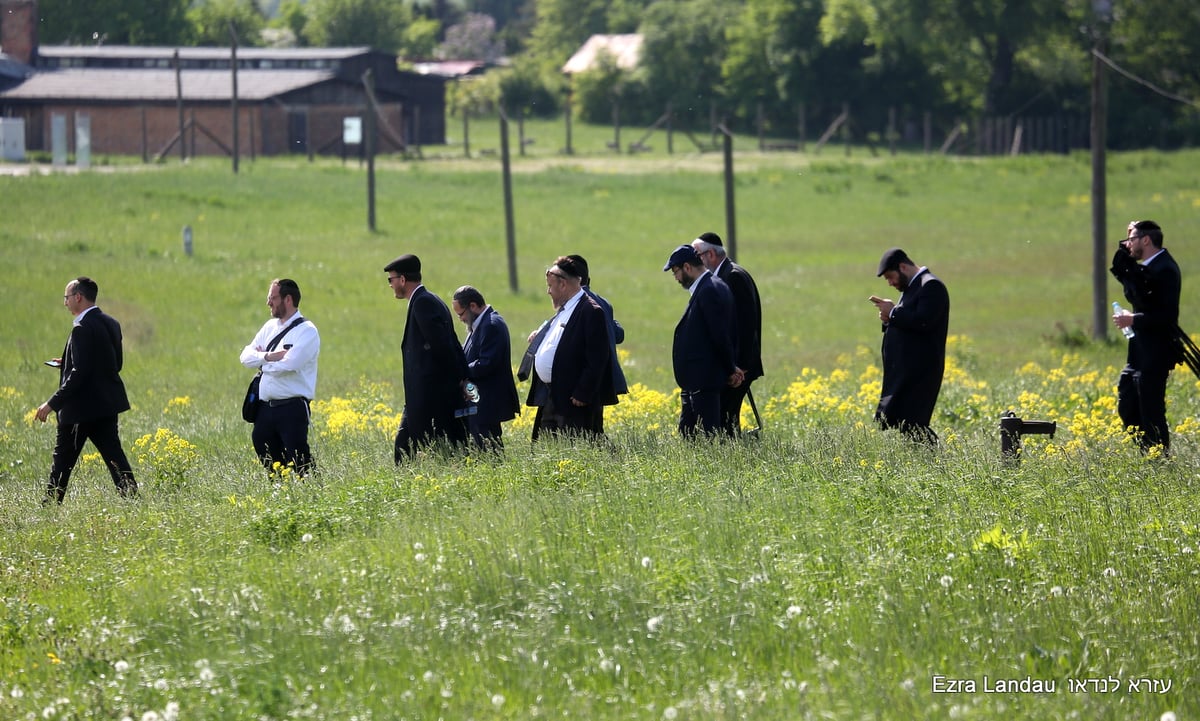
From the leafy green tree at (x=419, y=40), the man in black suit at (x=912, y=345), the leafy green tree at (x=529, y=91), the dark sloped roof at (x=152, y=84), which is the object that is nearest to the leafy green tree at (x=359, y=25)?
the leafy green tree at (x=419, y=40)

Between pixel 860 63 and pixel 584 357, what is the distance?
78.9 m

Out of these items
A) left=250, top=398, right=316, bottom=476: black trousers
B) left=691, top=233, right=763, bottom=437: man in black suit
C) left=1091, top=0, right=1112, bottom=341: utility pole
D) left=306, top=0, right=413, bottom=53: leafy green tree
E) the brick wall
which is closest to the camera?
left=250, top=398, right=316, bottom=476: black trousers

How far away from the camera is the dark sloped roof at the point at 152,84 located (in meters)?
64.6

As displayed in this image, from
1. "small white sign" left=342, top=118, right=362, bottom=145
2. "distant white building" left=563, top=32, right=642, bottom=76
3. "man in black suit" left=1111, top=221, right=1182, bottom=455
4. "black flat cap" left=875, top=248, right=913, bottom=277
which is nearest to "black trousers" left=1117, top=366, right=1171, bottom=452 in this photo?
"man in black suit" left=1111, top=221, right=1182, bottom=455

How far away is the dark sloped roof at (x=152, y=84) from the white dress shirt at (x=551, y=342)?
56.8m

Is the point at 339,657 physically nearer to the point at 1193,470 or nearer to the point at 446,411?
the point at 446,411

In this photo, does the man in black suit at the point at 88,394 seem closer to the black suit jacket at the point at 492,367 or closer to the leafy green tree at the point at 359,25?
the black suit jacket at the point at 492,367

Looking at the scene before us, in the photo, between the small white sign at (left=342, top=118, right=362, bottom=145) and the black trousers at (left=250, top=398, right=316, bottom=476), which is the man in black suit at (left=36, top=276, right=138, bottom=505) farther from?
the small white sign at (left=342, top=118, right=362, bottom=145)

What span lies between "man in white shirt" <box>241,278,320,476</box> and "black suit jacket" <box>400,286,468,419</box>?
2.14 ft

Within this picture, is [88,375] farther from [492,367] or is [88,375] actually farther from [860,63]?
[860,63]

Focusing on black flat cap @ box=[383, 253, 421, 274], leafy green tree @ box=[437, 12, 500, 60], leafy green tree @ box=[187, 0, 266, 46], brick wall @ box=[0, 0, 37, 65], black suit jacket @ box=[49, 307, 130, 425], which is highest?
leafy green tree @ box=[437, 12, 500, 60]

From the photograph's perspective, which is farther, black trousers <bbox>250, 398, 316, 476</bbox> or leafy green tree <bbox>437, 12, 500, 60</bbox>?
leafy green tree <bbox>437, 12, 500, 60</bbox>

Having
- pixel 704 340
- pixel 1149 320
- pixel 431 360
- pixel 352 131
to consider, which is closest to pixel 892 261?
pixel 704 340

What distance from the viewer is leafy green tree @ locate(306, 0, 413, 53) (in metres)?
108
